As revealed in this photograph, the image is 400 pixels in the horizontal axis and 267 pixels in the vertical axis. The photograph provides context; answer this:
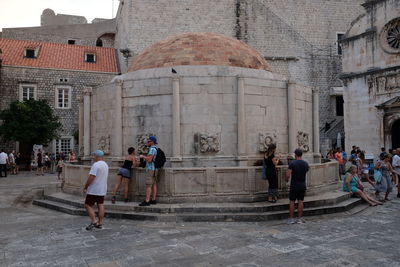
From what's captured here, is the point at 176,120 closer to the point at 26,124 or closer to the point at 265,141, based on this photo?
the point at 265,141

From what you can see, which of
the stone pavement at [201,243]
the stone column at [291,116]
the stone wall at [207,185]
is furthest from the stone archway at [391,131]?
the stone wall at [207,185]

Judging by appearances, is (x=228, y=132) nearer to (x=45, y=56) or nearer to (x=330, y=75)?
(x=45, y=56)

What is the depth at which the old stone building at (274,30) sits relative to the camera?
105 feet

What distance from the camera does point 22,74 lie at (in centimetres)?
2819

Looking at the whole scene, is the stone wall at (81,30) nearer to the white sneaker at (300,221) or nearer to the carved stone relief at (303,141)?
the carved stone relief at (303,141)

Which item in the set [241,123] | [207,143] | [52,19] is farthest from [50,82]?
[241,123]

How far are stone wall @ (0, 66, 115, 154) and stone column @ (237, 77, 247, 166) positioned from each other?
23055mm

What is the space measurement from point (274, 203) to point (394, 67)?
18.1 meters

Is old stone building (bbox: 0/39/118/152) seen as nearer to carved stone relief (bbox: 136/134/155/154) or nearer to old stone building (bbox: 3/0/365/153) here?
old stone building (bbox: 3/0/365/153)

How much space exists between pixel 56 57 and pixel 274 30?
21.5m

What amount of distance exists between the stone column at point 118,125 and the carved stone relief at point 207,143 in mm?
2394

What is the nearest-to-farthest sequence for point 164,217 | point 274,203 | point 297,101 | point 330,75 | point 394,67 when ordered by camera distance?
1. point 164,217
2. point 274,203
3. point 297,101
4. point 394,67
5. point 330,75

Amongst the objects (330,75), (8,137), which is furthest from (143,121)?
(330,75)

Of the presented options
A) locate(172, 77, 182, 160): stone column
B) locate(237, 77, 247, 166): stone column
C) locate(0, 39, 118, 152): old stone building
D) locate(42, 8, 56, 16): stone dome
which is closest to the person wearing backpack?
locate(172, 77, 182, 160): stone column
